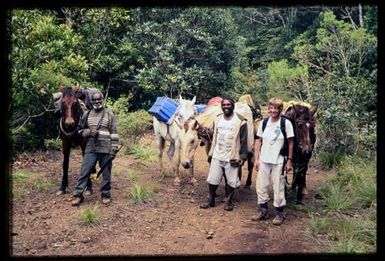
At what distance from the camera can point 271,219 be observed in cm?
639

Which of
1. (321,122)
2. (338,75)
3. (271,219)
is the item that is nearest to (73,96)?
(271,219)

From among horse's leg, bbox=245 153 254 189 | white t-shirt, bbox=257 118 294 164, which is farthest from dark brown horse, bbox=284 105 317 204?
horse's leg, bbox=245 153 254 189

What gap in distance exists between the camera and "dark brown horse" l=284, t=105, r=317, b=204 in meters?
6.61

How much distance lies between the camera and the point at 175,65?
14.8 m

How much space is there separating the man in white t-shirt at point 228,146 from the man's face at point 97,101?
1725 millimetres

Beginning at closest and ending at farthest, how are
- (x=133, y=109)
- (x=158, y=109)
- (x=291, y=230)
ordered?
(x=291, y=230), (x=158, y=109), (x=133, y=109)

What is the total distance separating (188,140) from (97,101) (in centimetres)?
169

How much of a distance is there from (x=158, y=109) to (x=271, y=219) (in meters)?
3.01

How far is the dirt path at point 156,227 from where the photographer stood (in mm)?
5387

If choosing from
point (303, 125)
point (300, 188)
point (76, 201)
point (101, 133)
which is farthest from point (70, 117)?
point (300, 188)

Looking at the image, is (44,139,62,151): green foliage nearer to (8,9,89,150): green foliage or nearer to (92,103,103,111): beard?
(8,9,89,150): green foliage

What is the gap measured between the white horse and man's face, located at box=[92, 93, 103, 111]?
5.21 ft

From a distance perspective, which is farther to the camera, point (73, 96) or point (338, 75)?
point (338, 75)

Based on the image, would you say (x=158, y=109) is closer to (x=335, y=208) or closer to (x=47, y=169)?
(x=47, y=169)
